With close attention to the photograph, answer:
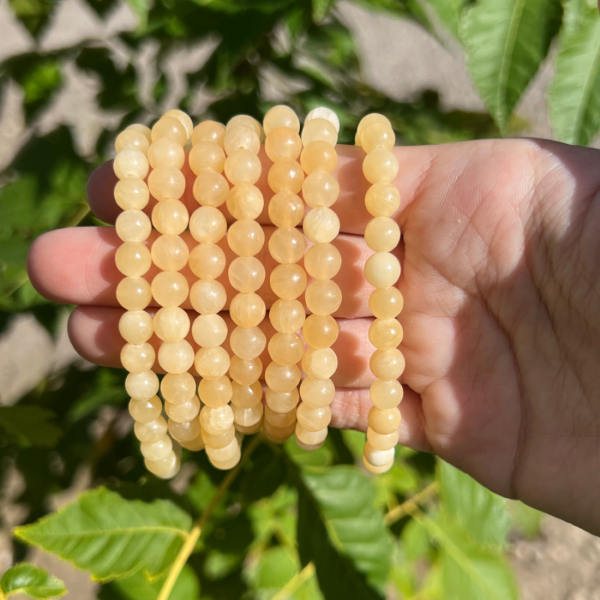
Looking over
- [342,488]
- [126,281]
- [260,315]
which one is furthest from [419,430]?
[126,281]

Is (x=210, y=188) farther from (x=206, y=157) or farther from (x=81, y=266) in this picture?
(x=81, y=266)

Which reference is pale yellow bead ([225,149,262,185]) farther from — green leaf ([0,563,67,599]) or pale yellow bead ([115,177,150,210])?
green leaf ([0,563,67,599])

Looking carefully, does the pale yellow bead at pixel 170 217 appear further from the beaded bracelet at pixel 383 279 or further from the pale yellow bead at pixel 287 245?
the beaded bracelet at pixel 383 279

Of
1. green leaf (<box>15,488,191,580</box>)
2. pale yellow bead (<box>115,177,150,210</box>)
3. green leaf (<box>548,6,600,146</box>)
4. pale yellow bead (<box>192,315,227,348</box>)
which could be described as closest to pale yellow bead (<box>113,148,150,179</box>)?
pale yellow bead (<box>115,177,150,210</box>)

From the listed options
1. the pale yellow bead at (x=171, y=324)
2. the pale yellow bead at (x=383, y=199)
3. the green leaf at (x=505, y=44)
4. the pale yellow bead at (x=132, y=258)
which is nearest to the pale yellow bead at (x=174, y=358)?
the pale yellow bead at (x=171, y=324)

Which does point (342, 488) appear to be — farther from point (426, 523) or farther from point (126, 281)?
point (126, 281)
